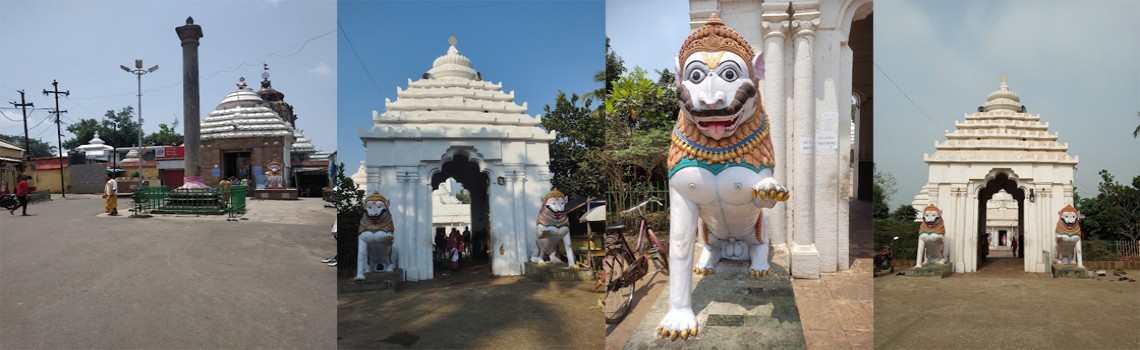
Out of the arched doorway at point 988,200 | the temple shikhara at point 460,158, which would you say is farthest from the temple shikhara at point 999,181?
the temple shikhara at point 460,158

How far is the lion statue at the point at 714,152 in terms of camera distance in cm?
268

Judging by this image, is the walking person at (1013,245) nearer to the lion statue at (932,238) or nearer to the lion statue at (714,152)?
the lion statue at (932,238)

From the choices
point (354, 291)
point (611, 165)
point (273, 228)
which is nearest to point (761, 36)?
point (611, 165)

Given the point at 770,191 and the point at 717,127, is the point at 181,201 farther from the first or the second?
the point at 770,191

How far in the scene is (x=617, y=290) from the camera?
343cm

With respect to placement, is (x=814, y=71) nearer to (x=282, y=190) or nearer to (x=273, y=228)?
(x=273, y=228)

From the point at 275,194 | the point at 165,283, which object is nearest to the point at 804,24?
the point at 165,283

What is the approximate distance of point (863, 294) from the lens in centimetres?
333

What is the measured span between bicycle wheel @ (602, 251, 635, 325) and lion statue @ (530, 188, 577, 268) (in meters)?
0.32

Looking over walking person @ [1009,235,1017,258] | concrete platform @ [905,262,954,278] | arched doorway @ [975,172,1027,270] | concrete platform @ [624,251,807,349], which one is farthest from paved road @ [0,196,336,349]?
walking person @ [1009,235,1017,258]

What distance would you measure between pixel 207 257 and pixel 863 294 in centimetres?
586

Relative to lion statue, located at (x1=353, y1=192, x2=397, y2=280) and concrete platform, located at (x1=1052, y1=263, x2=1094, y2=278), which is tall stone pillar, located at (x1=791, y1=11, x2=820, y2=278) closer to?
lion statue, located at (x1=353, y1=192, x2=397, y2=280)

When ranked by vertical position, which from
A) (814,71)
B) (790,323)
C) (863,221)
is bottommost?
(790,323)

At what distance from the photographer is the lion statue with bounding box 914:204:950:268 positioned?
383 cm
